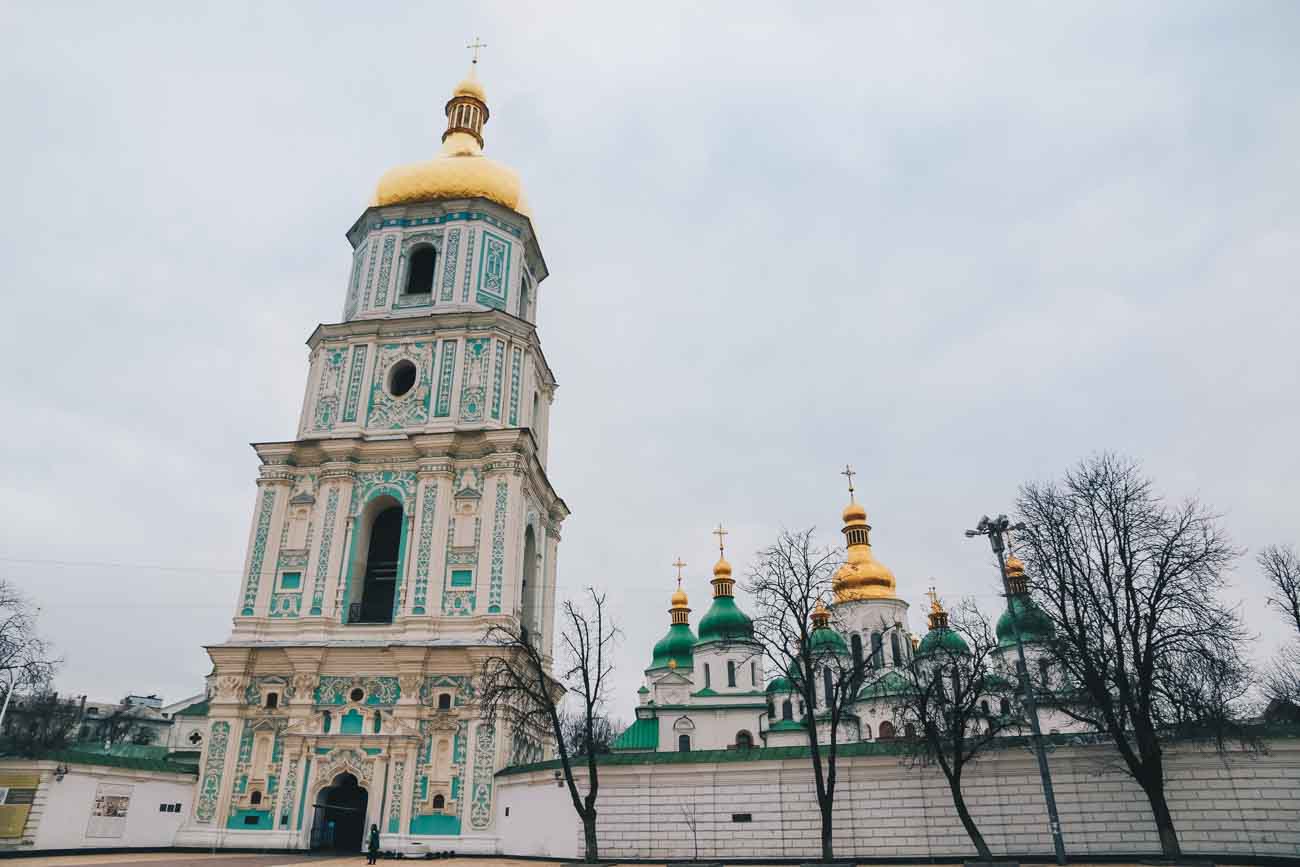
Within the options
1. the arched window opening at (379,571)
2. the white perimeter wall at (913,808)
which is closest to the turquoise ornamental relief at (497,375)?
the arched window opening at (379,571)

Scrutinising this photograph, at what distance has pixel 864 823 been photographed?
2095 centimetres

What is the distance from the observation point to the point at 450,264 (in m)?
32.9

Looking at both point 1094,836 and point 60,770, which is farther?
point 60,770

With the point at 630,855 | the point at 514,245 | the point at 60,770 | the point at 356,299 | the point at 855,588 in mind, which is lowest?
the point at 630,855

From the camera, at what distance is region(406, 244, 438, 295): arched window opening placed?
1328 inches

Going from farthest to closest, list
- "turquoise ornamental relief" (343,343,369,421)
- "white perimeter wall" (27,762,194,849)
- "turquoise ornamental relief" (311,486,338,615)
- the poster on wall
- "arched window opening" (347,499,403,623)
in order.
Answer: "turquoise ornamental relief" (343,343,369,421)
"arched window opening" (347,499,403,623)
"turquoise ornamental relief" (311,486,338,615)
the poster on wall
"white perimeter wall" (27,762,194,849)

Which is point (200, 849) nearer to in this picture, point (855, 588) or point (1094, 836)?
point (1094, 836)

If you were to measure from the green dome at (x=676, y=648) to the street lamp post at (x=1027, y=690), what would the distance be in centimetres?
3636

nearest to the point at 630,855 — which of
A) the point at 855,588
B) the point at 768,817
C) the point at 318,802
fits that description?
the point at 768,817

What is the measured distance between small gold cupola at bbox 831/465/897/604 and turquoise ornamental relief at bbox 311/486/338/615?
90.9 feet

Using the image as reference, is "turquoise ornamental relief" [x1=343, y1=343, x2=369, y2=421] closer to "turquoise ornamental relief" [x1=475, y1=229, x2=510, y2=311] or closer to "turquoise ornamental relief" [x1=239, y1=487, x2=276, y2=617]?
"turquoise ornamental relief" [x1=239, y1=487, x2=276, y2=617]

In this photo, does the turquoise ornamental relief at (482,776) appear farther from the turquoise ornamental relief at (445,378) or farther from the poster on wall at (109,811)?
the turquoise ornamental relief at (445,378)

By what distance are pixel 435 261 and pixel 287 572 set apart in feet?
42.5

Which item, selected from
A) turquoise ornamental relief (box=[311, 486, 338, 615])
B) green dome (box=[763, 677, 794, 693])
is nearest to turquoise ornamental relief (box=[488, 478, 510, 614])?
turquoise ornamental relief (box=[311, 486, 338, 615])
